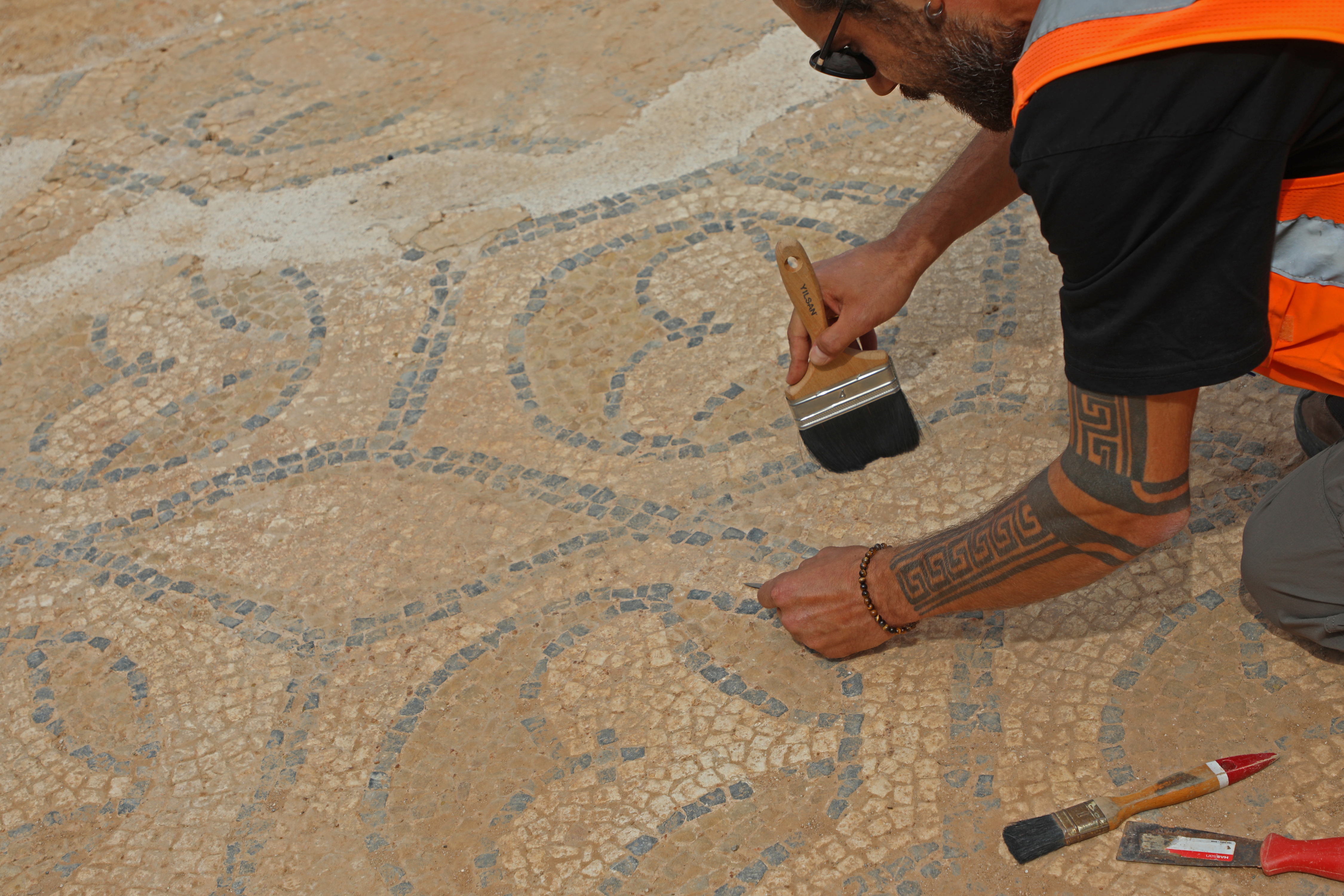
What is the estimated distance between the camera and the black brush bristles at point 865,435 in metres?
2.17

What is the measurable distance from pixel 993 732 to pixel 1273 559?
545mm

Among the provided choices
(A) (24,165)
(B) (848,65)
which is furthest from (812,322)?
(A) (24,165)

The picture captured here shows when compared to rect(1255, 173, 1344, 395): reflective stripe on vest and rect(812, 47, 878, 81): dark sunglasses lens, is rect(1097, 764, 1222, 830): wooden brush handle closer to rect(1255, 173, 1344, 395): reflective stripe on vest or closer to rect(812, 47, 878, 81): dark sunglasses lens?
rect(1255, 173, 1344, 395): reflective stripe on vest

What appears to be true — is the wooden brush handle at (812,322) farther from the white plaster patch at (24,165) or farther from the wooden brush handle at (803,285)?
the white plaster patch at (24,165)

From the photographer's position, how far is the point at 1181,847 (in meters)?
1.64

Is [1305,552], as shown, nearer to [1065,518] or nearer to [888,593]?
[1065,518]

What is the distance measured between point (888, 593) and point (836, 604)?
11cm

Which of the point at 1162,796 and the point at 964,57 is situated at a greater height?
the point at 964,57

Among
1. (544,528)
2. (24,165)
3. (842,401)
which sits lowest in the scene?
(544,528)

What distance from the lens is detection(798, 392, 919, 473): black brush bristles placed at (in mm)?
2172

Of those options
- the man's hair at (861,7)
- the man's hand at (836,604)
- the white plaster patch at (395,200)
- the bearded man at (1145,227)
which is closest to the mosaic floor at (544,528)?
the white plaster patch at (395,200)

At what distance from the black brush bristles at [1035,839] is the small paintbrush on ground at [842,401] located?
840mm

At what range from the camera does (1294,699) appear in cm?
180

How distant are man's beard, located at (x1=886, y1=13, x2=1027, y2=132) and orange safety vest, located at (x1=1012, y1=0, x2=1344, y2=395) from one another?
8 centimetres
